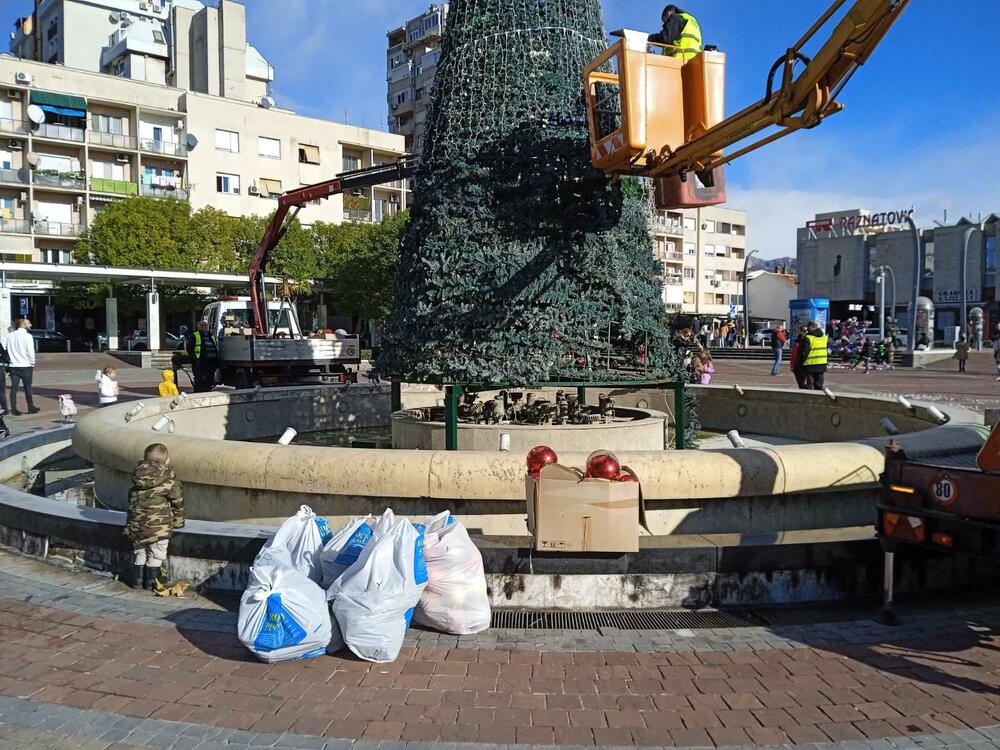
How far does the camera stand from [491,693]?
3.94 meters

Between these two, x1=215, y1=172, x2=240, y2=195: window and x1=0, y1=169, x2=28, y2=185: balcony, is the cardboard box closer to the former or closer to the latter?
x1=0, y1=169, x2=28, y2=185: balcony

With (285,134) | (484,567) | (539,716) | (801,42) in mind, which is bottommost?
(539,716)

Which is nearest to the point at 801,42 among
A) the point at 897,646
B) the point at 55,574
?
the point at 897,646

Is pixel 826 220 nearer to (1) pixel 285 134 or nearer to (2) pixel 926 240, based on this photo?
(2) pixel 926 240

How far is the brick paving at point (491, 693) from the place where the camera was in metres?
3.56

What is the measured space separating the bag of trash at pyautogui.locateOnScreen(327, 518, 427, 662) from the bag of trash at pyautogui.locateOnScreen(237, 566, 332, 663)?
106 millimetres

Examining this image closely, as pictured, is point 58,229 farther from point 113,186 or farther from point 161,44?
point 161,44

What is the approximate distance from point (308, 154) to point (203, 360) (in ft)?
141

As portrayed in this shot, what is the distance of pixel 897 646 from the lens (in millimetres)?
4461

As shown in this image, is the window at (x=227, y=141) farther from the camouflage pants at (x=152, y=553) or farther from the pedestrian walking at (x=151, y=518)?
the camouflage pants at (x=152, y=553)

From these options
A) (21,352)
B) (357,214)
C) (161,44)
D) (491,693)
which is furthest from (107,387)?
(161,44)

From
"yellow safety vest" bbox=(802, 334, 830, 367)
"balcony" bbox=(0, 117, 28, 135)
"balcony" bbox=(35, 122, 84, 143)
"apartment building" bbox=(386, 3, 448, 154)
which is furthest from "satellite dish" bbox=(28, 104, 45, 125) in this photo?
"yellow safety vest" bbox=(802, 334, 830, 367)

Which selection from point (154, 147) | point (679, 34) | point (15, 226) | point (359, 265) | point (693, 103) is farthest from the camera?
point (154, 147)

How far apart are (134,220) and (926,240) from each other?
184ft
